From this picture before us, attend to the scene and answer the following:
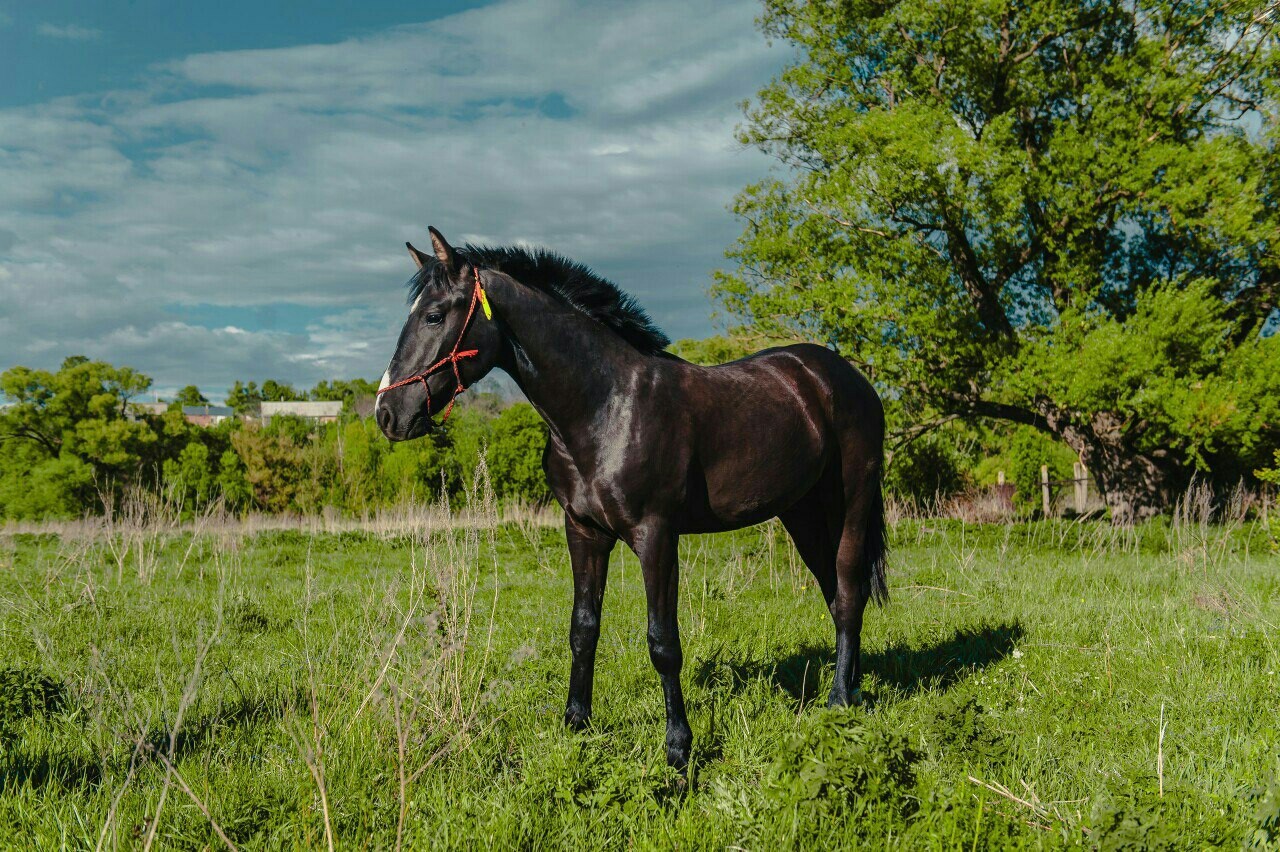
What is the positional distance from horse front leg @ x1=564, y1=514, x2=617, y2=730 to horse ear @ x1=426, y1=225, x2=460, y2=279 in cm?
137

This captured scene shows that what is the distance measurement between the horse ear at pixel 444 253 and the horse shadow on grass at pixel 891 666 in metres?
2.86

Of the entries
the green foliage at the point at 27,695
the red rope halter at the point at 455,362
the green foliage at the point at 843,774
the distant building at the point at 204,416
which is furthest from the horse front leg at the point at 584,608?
the distant building at the point at 204,416

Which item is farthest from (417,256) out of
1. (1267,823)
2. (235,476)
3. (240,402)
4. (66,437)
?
(240,402)

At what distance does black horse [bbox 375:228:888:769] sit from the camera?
376cm

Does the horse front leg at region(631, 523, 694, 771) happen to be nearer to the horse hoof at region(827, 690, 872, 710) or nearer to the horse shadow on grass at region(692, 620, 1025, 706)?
the horse shadow on grass at region(692, 620, 1025, 706)

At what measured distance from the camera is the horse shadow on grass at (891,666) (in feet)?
16.6

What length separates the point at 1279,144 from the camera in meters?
16.1

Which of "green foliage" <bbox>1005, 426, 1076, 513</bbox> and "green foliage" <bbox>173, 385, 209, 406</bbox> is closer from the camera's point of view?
"green foliage" <bbox>1005, 426, 1076, 513</bbox>

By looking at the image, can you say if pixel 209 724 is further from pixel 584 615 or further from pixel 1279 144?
pixel 1279 144

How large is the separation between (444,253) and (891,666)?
4155mm

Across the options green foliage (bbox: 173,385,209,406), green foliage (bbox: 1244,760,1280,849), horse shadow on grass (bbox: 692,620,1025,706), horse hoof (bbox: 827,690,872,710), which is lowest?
horse shadow on grass (bbox: 692,620,1025,706)

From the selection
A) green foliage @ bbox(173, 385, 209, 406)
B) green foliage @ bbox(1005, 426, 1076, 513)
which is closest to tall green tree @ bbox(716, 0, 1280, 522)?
green foliage @ bbox(1005, 426, 1076, 513)

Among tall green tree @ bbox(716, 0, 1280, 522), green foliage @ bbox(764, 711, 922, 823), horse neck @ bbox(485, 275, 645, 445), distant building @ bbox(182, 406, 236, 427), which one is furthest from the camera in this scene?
distant building @ bbox(182, 406, 236, 427)

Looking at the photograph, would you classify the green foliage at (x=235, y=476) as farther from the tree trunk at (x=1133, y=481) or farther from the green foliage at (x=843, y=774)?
the green foliage at (x=843, y=774)
